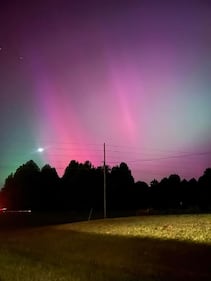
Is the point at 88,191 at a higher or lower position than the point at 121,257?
A: higher

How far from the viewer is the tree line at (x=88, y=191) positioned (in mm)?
152750

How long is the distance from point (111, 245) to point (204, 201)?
127422mm

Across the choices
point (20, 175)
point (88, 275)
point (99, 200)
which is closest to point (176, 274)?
point (88, 275)

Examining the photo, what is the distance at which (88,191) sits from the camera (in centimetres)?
15338

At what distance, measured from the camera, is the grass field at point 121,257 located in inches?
679

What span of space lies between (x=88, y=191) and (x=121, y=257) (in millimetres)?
128324

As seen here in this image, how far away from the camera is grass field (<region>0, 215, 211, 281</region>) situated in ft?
56.5

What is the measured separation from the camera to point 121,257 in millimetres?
25438

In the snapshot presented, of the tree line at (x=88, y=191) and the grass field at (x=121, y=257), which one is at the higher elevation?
the tree line at (x=88, y=191)

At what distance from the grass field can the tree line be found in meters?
108

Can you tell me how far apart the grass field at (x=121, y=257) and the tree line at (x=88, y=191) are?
10832 cm

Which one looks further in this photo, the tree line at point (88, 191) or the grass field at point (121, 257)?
the tree line at point (88, 191)

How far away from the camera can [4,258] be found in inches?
881

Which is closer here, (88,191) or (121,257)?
(121,257)
